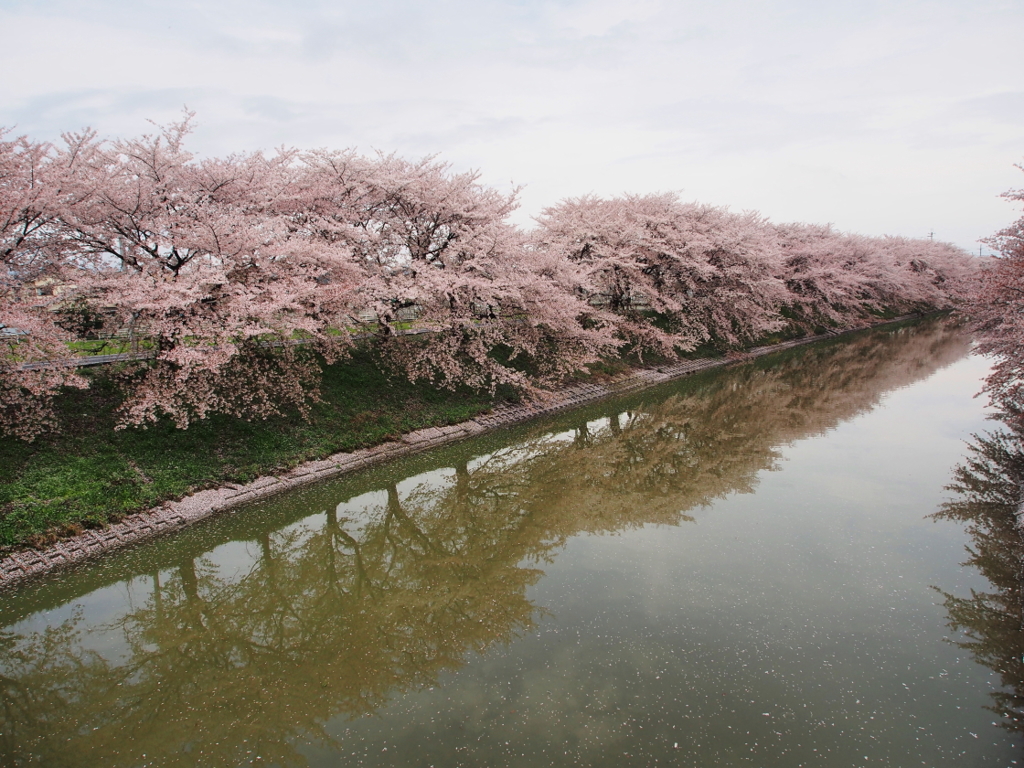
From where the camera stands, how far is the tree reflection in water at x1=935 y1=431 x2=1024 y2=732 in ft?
22.9

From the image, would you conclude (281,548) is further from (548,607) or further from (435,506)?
(548,607)

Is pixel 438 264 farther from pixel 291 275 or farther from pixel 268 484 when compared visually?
pixel 268 484

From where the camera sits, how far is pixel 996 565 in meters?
9.42

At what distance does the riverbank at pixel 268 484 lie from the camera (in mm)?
10404

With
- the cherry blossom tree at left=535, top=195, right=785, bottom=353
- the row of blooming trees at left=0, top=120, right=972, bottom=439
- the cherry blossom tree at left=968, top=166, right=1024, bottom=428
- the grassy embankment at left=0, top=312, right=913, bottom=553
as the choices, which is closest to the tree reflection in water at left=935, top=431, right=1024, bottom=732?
the cherry blossom tree at left=968, top=166, right=1024, bottom=428

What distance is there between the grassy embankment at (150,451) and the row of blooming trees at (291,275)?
564mm

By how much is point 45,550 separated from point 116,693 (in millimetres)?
4727

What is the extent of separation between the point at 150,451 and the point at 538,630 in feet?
34.2

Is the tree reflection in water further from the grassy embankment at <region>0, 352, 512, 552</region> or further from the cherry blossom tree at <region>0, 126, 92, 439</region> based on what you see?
the cherry blossom tree at <region>0, 126, 92, 439</region>

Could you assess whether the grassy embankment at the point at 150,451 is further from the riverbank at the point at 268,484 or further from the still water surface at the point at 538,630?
the still water surface at the point at 538,630

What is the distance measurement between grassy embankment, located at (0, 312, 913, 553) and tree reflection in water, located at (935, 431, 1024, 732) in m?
13.7

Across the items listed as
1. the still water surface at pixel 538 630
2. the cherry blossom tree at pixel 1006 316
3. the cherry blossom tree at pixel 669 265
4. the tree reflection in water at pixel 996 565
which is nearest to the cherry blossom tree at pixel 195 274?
the still water surface at pixel 538 630

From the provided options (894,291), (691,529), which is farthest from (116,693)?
A: (894,291)

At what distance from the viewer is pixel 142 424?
1379cm
